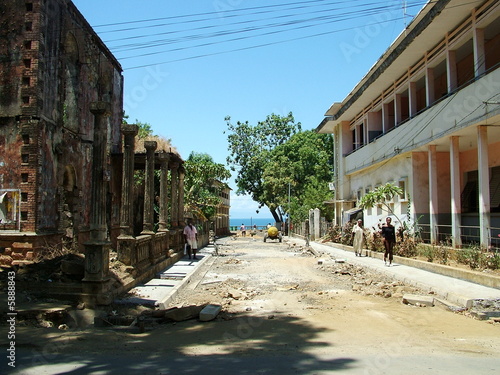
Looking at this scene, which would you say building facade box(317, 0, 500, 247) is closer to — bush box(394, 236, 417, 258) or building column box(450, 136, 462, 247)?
building column box(450, 136, 462, 247)

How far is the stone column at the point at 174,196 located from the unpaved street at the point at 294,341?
9.41 meters

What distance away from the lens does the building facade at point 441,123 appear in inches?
519

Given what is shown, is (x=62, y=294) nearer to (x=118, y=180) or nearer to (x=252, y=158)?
(x=118, y=180)

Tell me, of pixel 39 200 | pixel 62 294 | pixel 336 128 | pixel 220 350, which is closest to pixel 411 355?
pixel 220 350

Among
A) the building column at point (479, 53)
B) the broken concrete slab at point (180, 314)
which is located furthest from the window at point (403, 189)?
the broken concrete slab at point (180, 314)

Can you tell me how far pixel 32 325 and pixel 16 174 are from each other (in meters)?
7.43

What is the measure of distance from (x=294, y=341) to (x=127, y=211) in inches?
298

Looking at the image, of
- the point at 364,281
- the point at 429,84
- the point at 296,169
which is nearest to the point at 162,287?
the point at 364,281

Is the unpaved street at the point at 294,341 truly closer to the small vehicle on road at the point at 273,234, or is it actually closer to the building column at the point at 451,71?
the building column at the point at 451,71

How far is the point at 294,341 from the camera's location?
6281mm

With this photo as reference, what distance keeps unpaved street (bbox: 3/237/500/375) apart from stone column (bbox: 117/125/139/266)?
197 centimetres

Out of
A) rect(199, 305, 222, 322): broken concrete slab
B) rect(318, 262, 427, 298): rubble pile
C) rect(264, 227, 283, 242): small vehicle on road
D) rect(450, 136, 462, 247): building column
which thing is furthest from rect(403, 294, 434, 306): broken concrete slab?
rect(264, 227, 283, 242): small vehicle on road

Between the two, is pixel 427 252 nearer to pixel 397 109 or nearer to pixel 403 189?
pixel 403 189

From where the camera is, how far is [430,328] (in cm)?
711
